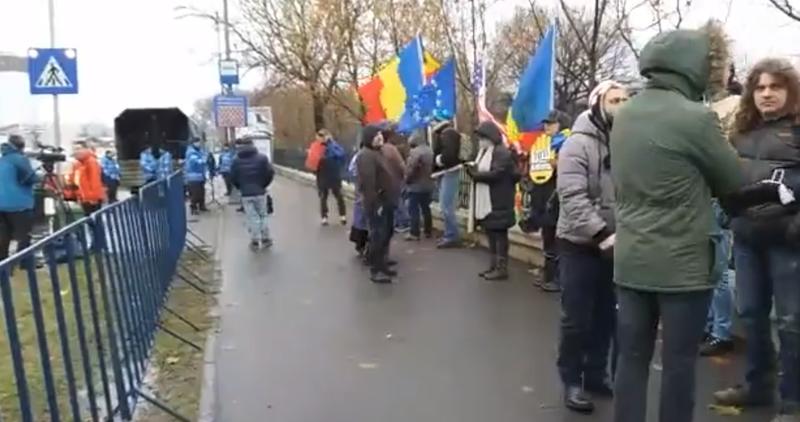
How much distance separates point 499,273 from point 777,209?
575 centimetres

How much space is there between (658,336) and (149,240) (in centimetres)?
472

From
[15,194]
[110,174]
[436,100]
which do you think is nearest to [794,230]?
[436,100]

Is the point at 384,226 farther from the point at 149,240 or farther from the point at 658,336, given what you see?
the point at 658,336

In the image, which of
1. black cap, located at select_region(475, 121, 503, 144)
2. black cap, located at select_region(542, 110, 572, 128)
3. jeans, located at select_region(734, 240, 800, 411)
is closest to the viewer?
jeans, located at select_region(734, 240, 800, 411)

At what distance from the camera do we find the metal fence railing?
151 inches

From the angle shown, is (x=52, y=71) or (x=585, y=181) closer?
(x=585, y=181)

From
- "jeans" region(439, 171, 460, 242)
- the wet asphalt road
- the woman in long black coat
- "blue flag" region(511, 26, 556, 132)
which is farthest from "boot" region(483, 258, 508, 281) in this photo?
"jeans" region(439, 171, 460, 242)

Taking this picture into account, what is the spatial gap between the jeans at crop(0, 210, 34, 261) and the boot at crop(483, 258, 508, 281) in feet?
19.5

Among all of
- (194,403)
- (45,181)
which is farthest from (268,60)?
(194,403)

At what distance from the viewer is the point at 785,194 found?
Result: 15.3 ft

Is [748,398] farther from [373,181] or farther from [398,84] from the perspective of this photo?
[398,84]

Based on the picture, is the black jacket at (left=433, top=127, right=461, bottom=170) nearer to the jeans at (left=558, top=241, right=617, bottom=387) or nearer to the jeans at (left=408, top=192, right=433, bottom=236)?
the jeans at (left=408, top=192, right=433, bottom=236)

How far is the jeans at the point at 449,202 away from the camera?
13.4 metres

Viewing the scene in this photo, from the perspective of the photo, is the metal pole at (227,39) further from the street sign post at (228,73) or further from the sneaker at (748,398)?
the sneaker at (748,398)
